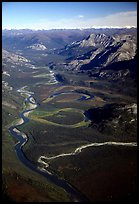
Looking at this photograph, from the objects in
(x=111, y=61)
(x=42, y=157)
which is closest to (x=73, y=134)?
(x=42, y=157)

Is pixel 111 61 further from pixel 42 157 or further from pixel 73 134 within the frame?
pixel 42 157

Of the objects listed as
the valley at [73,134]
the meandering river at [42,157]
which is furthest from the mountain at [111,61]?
the meandering river at [42,157]

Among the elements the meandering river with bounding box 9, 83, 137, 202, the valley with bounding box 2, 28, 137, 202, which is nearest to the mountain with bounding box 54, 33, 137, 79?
the valley with bounding box 2, 28, 137, 202

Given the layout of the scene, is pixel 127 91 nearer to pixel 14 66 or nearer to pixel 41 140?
pixel 41 140

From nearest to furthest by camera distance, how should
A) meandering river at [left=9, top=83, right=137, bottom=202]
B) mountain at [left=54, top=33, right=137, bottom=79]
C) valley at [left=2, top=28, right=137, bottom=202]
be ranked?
meandering river at [left=9, top=83, right=137, bottom=202]
valley at [left=2, top=28, right=137, bottom=202]
mountain at [left=54, top=33, right=137, bottom=79]

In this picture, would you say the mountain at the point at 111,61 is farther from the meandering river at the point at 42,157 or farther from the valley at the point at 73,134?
the meandering river at the point at 42,157

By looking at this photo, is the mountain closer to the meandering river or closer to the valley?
the valley

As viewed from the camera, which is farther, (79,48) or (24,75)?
(79,48)

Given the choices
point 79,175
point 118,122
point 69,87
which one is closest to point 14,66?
point 69,87
